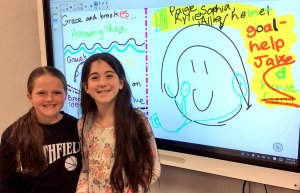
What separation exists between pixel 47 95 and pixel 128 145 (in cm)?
36

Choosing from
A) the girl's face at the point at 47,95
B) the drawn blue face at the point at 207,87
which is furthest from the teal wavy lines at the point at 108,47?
the girl's face at the point at 47,95

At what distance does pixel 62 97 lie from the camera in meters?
1.26

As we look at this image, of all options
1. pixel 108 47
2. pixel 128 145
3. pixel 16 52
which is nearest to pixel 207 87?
pixel 128 145

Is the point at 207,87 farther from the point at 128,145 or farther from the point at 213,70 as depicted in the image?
the point at 128,145

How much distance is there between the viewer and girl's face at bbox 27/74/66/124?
1.22 metres

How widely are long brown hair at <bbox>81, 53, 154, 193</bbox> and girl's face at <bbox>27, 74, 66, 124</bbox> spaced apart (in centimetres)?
12

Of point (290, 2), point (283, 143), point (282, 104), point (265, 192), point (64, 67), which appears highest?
point (290, 2)

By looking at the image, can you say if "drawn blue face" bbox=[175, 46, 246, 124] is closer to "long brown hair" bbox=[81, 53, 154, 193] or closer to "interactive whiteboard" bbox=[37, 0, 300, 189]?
"interactive whiteboard" bbox=[37, 0, 300, 189]

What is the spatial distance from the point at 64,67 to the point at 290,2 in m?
1.13

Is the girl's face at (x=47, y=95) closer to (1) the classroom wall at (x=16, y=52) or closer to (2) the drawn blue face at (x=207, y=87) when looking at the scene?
(2) the drawn blue face at (x=207, y=87)

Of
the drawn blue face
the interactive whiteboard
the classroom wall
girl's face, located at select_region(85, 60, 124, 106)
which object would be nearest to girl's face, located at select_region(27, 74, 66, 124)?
girl's face, located at select_region(85, 60, 124, 106)

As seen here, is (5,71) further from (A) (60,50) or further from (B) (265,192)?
(B) (265,192)

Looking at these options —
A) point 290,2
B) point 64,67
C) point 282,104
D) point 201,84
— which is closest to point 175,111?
point 201,84

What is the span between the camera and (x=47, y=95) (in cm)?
122
